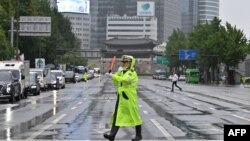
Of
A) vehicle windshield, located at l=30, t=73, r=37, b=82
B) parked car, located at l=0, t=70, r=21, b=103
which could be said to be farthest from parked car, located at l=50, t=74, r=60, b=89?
parked car, located at l=0, t=70, r=21, b=103

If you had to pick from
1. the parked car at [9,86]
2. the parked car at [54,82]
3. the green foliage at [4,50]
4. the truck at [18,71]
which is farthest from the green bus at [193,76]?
the parked car at [9,86]

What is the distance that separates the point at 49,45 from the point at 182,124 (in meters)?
82.6

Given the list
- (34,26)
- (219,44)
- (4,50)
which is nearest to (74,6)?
(219,44)

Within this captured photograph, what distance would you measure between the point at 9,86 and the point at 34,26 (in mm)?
34117

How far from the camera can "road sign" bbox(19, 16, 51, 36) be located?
223 feet

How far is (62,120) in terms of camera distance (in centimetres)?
2123

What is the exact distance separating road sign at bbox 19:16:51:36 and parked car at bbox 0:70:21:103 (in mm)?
30439

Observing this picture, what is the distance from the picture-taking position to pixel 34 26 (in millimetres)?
68625

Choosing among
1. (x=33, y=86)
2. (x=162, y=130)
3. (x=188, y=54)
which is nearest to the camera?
(x=162, y=130)

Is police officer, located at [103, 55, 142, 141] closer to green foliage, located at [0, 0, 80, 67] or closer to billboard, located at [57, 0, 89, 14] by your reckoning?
green foliage, located at [0, 0, 80, 67]

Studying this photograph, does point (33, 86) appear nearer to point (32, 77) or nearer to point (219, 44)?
point (32, 77)

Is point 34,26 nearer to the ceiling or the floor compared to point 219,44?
nearer to the ceiling

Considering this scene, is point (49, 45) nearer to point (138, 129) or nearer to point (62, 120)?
point (62, 120)

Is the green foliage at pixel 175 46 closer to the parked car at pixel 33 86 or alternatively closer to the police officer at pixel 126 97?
the parked car at pixel 33 86
